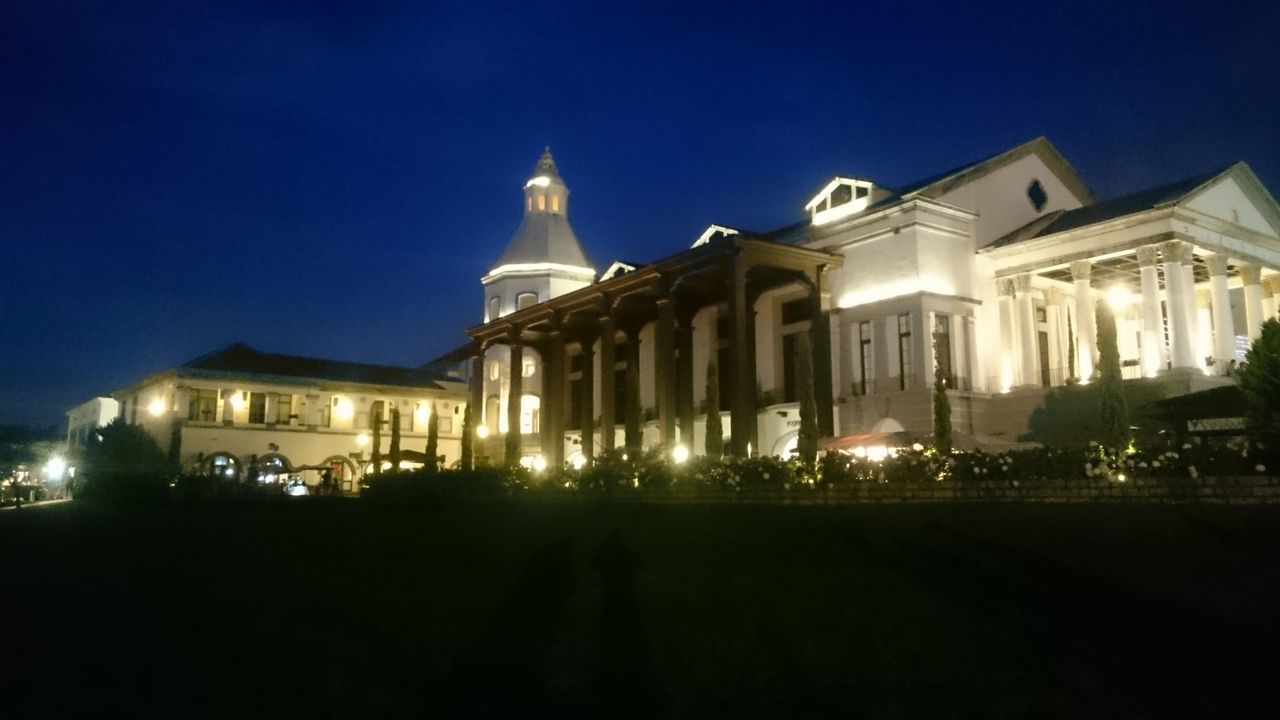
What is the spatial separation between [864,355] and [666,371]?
6.31 m

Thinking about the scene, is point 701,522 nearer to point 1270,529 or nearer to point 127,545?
point 1270,529

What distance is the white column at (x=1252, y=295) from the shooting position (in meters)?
29.9

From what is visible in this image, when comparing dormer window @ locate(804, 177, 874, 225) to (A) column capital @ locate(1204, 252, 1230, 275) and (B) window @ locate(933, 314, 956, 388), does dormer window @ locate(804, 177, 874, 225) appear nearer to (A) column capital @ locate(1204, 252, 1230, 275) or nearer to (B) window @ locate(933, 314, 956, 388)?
(B) window @ locate(933, 314, 956, 388)

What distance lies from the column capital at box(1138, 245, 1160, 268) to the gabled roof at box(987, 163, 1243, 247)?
105 centimetres

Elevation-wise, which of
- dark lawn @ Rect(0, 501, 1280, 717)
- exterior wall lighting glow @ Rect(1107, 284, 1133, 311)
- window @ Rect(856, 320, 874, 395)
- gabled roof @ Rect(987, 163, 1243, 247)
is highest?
gabled roof @ Rect(987, 163, 1243, 247)

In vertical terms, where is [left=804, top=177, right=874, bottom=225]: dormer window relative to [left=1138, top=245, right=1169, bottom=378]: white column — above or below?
above

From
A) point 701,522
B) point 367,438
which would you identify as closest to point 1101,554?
point 701,522

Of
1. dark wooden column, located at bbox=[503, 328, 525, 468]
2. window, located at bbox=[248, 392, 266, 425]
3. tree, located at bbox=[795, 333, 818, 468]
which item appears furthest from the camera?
window, located at bbox=[248, 392, 266, 425]

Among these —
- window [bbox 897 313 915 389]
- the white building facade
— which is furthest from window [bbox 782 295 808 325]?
window [bbox 897 313 915 389]

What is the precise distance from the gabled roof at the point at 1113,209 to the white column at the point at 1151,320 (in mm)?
1345

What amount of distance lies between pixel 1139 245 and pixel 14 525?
101ft

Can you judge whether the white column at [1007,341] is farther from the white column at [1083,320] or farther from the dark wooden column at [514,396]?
the dark wooden column at [514,396]

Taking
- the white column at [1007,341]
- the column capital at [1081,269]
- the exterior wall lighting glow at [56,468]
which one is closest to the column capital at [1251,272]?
the column capital at [1081,269]

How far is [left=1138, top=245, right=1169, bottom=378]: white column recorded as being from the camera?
2712cm
